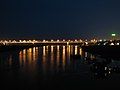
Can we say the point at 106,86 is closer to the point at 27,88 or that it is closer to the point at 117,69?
the point at 27,88

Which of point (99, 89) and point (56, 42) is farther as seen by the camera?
point (56, 42)

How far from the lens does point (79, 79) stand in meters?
24.7

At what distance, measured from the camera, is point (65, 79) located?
80.5ft

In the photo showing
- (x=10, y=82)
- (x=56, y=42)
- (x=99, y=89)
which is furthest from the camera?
(x=56, y=42)

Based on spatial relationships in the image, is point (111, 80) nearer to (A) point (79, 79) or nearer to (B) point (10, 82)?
(A) point (79, 79)

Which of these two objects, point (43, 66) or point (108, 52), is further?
point (108, 52)

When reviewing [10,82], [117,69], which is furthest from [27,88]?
[117,69]

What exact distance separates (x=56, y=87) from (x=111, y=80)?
440 cm

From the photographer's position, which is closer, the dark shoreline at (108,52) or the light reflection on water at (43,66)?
the light reflection on water at (43,66)

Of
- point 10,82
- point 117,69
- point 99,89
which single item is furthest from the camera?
point 117,69

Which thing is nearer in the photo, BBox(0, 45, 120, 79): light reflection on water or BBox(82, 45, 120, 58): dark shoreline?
BBox(0, 45, 120, 79): light reflection on water

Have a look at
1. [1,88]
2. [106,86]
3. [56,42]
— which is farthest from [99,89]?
[56,42]

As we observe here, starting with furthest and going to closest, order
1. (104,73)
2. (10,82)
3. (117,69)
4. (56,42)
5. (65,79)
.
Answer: (56,42) < (117,69) < (104,73) < (65,79) < (10,82)

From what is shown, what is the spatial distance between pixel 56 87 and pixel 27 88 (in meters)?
1.70
